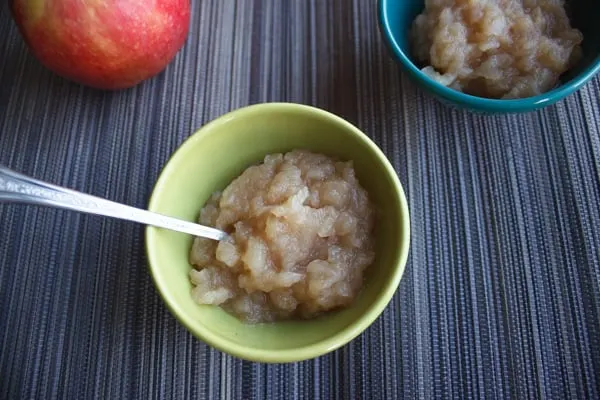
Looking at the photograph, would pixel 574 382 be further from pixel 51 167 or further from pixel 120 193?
pixel 51 167

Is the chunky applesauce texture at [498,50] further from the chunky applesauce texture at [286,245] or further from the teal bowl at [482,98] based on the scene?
the chunky applesauce texture at [286,245]

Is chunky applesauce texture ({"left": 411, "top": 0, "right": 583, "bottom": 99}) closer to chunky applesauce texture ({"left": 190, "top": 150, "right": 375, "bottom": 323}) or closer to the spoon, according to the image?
chunky applesauce texture ({"left": 190, "top": 150, "right": 375, "bottom": 323})

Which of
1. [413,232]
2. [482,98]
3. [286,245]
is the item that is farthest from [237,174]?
[482,98]

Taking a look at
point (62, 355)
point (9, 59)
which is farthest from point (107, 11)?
point (62, 355)

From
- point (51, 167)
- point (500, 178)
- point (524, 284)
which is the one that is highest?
point (51, 167)

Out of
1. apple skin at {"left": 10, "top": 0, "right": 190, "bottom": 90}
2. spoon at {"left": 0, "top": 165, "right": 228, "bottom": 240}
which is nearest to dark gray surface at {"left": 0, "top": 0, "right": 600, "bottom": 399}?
apple skin at {"left": 10, "top": 0, "right": 190, "bottom": 90}

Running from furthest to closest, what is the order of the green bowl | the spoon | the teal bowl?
the teal bowl < the green bowl < the spoon
